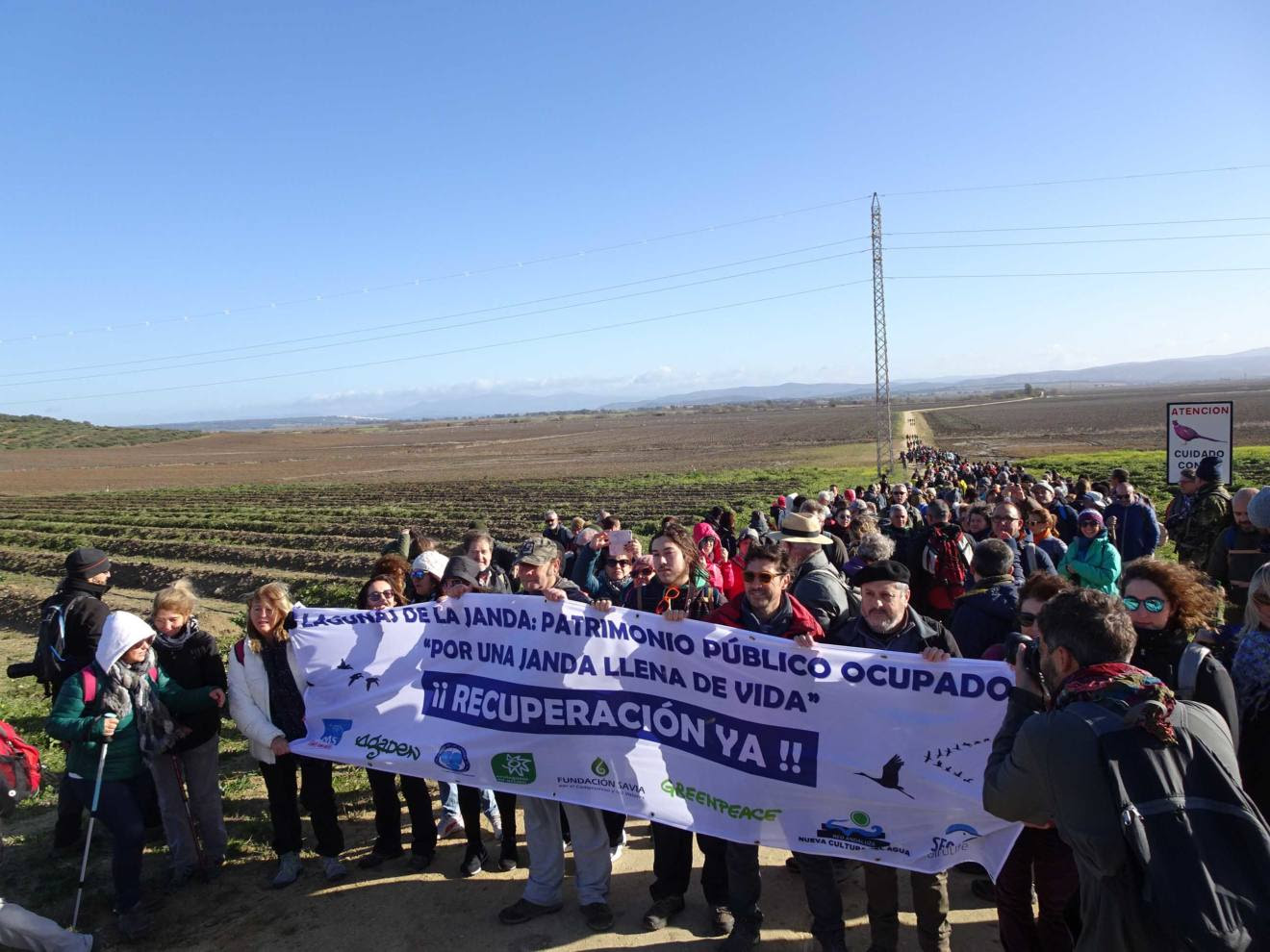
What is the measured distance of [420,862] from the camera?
5.08 m

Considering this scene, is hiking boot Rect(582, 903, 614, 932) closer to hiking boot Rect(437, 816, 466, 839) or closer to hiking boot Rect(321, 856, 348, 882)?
hiking boot Rect(437, 816, 466, 839)

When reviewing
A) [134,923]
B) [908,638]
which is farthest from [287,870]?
[908,638]

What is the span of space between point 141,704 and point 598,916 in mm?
2968

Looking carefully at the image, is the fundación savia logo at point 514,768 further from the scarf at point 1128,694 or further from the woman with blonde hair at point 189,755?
the scarf at point 1128,694

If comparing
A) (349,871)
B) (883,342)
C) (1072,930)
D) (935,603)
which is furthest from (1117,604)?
(883,342)

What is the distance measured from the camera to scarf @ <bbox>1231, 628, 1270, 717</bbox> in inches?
119

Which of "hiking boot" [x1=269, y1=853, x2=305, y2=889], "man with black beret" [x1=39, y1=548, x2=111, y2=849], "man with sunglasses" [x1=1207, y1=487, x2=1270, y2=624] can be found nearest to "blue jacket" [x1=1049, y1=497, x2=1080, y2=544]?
"man with sunglasses" [x1=1207, y1=487, x2=1270, y2=624]

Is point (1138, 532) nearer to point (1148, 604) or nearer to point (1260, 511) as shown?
point (1260, 511)

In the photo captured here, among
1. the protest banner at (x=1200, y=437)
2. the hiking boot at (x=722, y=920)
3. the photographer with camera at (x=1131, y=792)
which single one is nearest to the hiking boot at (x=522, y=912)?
the hiking boot at (x=722, y=920)

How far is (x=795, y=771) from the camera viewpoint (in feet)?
13.3

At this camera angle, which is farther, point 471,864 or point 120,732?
point 471,864

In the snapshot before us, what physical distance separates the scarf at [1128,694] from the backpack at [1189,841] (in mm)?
37

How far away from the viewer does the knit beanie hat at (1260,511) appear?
5.03 meters

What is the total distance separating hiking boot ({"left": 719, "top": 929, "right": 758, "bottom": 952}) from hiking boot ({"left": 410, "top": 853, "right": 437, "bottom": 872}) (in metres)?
2.10
